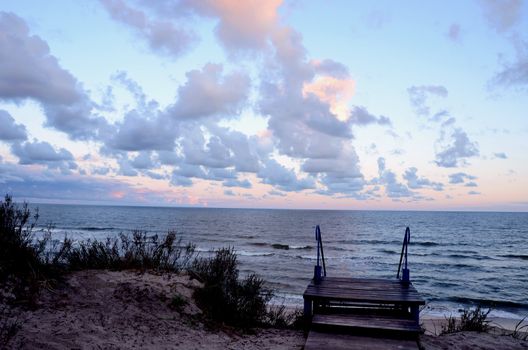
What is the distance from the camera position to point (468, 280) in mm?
24531

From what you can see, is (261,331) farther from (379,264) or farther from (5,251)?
(379,264)

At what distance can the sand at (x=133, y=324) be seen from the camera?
219 inches

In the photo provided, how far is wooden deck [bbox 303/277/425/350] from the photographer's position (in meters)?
6.30

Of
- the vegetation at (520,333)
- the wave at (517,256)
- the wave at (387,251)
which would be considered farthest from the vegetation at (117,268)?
the wave at (517,256)

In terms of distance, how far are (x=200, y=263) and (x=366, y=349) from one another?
4.52 m

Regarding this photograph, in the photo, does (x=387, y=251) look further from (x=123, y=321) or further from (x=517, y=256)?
(x=123, y=321)

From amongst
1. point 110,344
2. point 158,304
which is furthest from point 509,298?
point 110,344

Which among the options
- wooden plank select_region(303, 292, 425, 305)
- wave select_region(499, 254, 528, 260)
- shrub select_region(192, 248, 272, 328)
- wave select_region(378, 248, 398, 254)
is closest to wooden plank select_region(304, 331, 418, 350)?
wooden plank select_region(303, 292, 425, 305)

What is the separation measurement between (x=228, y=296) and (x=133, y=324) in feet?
6.78

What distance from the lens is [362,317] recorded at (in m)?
7.10

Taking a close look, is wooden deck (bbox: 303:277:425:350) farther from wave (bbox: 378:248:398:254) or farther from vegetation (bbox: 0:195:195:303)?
wave (bbox: 378:248:398:254)

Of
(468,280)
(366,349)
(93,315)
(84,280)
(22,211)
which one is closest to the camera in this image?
(366,349)

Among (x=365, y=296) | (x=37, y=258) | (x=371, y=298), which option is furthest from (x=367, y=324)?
(x=37, y=258)

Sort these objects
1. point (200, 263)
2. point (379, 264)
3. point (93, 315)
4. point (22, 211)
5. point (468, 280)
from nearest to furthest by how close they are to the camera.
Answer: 1. point (93, 315)
2. point (22, 211)
3. point (200, 263)
4. point (468, 280)
5. point (379, 264)
